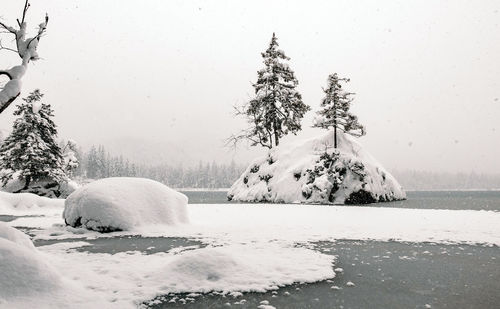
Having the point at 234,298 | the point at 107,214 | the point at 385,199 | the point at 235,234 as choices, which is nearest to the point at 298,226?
the point at 235,234

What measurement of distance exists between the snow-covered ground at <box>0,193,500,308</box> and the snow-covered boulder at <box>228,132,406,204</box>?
16055 millimetres

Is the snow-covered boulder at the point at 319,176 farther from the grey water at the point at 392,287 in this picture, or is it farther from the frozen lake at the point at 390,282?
the grey water at the point at 392,287

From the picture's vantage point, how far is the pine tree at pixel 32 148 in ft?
108

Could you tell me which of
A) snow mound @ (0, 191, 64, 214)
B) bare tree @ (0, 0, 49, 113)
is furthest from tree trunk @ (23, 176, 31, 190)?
bare tree @ (0, 0, 49, 113)

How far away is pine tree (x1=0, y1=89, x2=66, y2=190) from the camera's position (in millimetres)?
32938

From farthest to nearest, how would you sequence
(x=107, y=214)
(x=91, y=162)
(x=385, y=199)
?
(x=91, y=162), (x=385, y=199), (x=107, y=214)

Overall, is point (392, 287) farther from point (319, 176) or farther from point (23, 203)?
point (319, 176)

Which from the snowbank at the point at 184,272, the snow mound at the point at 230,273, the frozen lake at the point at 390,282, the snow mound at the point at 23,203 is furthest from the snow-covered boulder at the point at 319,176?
the snow mound at the point at 230,273

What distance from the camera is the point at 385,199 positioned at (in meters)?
32.9

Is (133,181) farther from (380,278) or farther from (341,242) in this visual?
(380,278)

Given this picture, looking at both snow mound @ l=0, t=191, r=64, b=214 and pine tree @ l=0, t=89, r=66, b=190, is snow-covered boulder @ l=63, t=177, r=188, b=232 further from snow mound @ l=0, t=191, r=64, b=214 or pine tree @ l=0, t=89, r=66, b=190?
pine tree @ l=0, t=89, r=66, b=190

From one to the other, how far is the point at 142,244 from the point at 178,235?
1789 millimetres

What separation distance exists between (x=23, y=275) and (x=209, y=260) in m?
2.73

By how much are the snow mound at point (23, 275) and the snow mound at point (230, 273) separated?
5.18 feet
